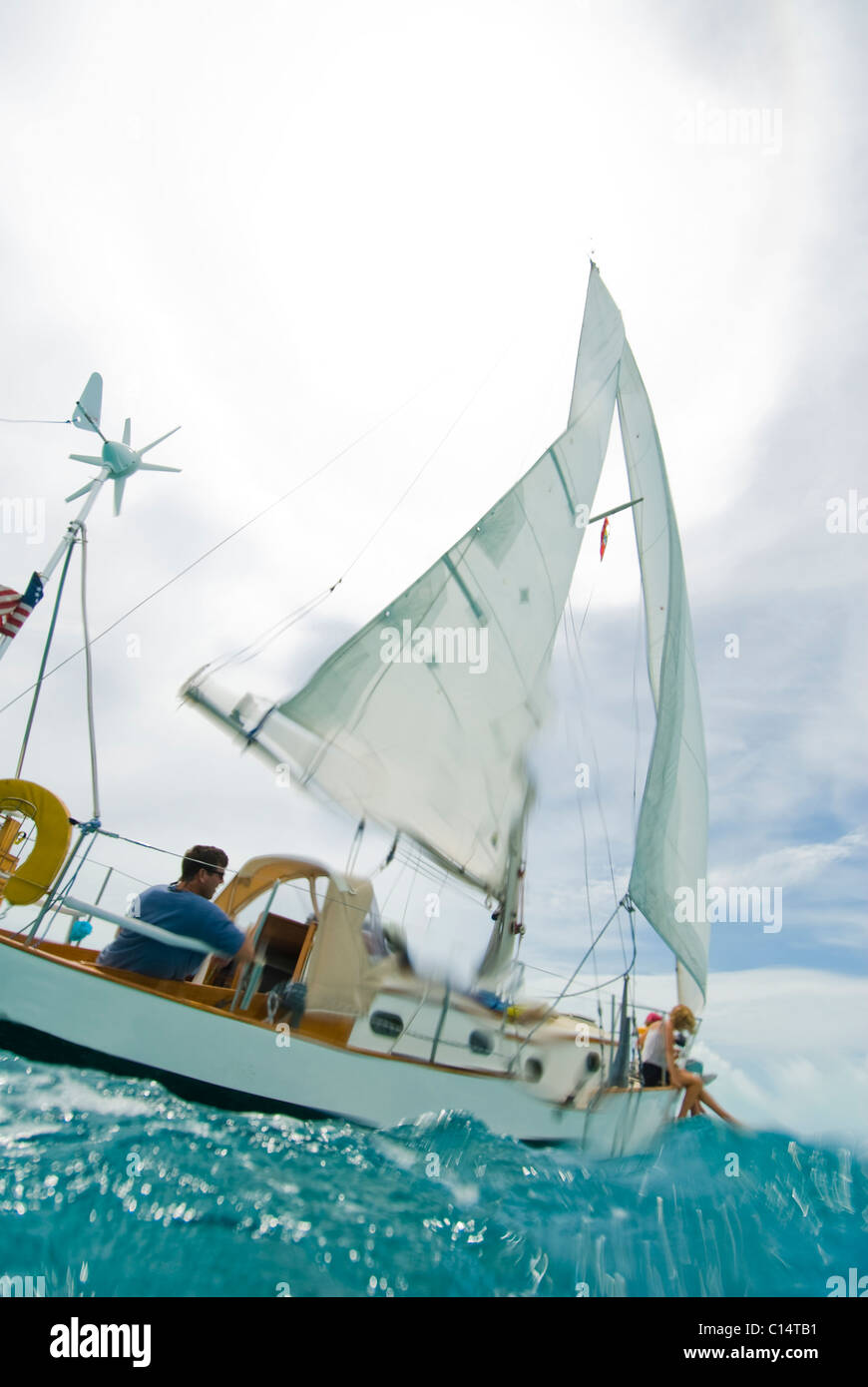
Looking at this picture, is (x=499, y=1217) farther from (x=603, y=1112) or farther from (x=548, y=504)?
(x=548, y=504)

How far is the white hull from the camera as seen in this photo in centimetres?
512

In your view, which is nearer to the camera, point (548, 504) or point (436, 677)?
point (436, 677)

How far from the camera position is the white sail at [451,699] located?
8.09 meters

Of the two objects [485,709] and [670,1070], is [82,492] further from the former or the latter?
[670,1070]

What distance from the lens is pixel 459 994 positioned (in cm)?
698

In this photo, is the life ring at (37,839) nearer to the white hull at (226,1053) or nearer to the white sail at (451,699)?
the white hull at (226,1053)

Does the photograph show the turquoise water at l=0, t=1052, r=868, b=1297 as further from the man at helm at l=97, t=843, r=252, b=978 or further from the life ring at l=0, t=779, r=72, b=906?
the life ring at l=0, t=779, r=72, b=906

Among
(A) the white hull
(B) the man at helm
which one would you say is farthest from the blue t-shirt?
(A) the white hull

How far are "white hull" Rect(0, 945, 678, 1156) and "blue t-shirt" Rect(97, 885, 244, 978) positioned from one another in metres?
0.24

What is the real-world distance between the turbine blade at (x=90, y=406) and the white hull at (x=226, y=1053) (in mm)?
8113

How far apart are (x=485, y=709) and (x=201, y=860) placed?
4442 mm

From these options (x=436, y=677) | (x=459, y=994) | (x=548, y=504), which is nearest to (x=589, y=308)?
(x=548, y=504)

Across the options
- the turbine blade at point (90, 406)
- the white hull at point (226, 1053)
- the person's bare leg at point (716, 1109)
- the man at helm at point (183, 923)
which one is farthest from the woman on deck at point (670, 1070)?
the turbine blade at point (90, 406)
